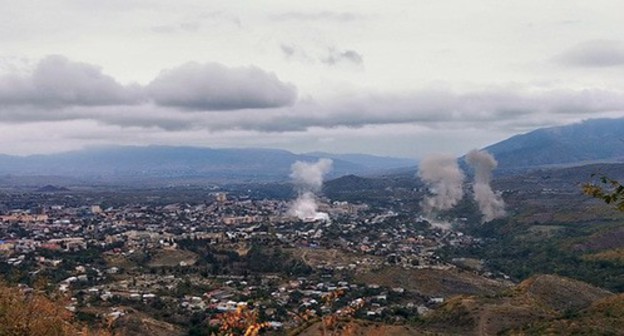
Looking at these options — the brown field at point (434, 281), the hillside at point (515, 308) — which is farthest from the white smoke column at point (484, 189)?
the hillside at point (515, 308)

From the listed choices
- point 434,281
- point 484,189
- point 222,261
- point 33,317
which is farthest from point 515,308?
point 484,189

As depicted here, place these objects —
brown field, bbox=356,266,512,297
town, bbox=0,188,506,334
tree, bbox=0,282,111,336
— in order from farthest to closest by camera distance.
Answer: brown field, bbox=356,266,512,297
town, bbox=0,188,506,334
tree, bbox=0,282,111,336

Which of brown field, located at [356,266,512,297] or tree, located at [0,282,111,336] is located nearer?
tree, located at [0,282,111,336]

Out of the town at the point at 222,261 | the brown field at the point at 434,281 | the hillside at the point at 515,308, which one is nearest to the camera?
the hillside at the point at 515,308

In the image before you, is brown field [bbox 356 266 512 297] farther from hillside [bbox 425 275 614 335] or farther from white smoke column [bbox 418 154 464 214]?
white smoke column [bbox 418 154 464 214]

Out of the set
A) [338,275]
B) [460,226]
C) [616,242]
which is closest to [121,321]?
[338,275]

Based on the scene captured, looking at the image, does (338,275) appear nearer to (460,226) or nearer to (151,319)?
(151,319)

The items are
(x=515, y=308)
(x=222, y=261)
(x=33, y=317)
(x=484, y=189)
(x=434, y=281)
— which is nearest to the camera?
(x=33, y=317)

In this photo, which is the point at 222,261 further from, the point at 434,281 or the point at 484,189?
the point at 484,189

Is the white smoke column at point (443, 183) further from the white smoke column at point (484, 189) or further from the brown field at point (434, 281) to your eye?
the brown field at point (434, 281)

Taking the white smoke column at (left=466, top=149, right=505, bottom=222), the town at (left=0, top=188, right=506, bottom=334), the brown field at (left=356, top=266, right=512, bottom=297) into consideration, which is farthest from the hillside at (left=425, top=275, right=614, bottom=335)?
the white smoke column at (left=466, top=149, right=505, bottom=222)

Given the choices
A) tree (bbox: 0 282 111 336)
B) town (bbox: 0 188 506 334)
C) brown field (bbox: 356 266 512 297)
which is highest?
tree (bbox: 0 282 111 336)
